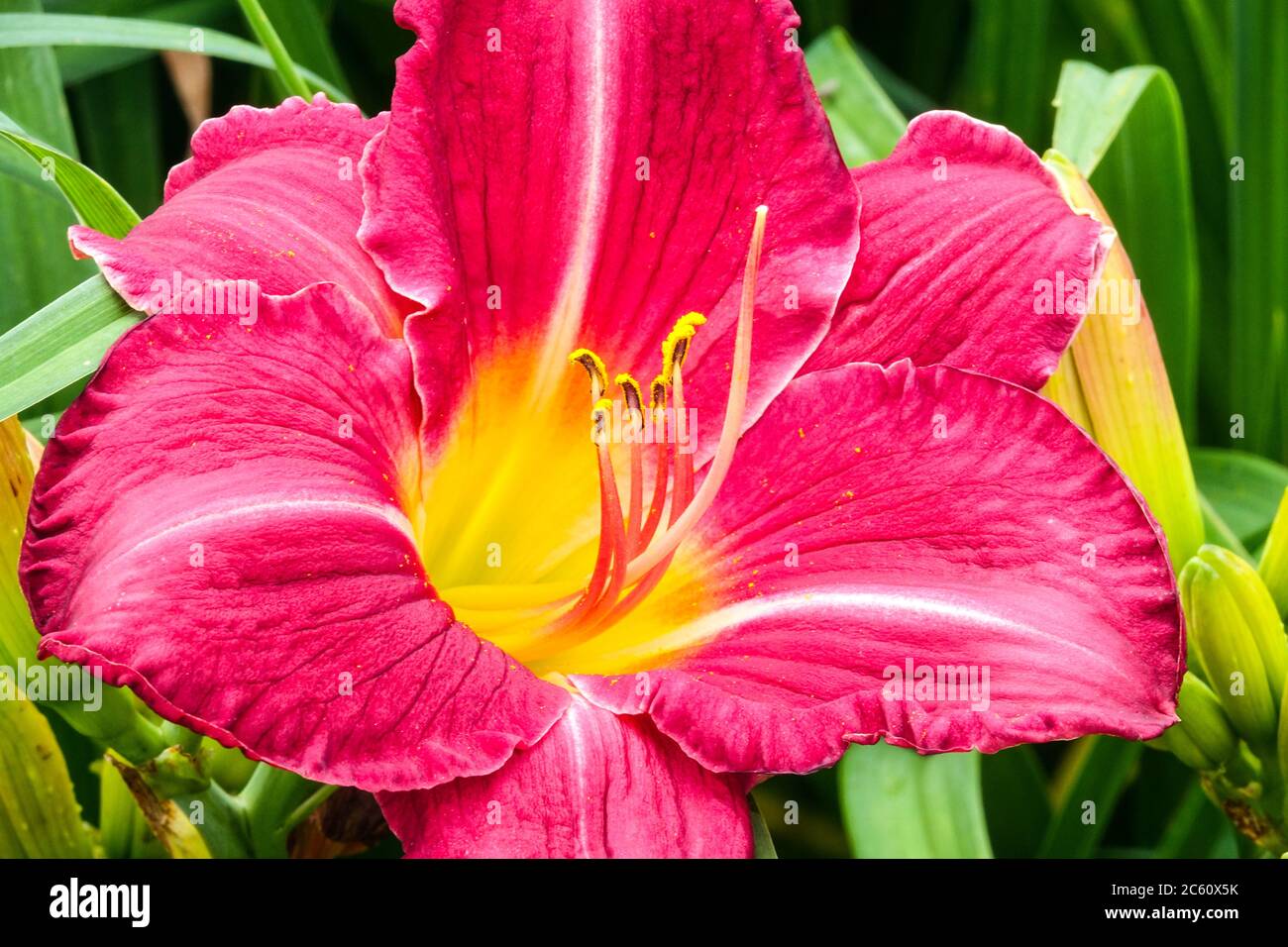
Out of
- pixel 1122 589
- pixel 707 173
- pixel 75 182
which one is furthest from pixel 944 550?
pixel 75 182

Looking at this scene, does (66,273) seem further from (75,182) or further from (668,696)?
(668,696)

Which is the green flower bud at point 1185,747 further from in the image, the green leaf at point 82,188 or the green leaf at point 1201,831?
the green leaf at point 82,188

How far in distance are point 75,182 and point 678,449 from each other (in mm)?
394

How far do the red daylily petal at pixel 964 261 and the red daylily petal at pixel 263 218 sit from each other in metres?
0.31

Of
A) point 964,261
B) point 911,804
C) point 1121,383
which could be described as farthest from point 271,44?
point 911,804

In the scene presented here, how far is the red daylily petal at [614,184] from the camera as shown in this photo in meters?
0.76

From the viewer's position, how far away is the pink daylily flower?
2.04ft

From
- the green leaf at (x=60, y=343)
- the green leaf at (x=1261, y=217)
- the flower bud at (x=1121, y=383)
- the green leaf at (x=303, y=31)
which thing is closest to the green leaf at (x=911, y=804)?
the flower bud at (x=1121, y=383)

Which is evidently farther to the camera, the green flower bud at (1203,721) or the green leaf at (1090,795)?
the green leaf at (1090,795)

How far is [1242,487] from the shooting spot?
1.19 m

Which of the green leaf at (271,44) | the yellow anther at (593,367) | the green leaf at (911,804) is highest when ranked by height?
the green leaf at (271,44)

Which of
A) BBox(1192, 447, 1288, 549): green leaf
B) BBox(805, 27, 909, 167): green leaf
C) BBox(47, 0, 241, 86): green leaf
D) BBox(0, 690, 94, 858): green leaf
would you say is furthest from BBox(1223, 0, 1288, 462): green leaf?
BBox(0, 690, 94, 858): green leaf

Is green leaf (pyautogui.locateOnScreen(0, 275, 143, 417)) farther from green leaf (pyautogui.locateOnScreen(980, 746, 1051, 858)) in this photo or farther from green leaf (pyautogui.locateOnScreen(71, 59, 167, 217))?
green leaf (pyautogui.locateOnScreen(980, 746, 1051, 858))

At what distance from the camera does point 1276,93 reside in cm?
123
